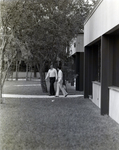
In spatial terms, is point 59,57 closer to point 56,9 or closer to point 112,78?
point 56,9

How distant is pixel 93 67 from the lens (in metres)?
16.9

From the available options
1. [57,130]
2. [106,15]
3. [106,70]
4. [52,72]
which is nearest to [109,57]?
[106,70]

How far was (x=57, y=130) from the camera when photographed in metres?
8.41

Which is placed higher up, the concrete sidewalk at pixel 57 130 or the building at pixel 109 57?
the building at pixel 109 57

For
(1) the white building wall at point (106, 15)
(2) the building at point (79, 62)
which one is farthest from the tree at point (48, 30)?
(1) the white building wall at point (106, 15)

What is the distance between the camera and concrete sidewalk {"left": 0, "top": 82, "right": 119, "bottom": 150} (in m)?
6.79

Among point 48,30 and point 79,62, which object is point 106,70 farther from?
point 79,62

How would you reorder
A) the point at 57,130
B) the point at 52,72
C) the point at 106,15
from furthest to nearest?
the point at 52,72 < the point at 106,15 < the point at 57,130

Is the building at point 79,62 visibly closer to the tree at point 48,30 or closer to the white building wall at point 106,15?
the tree at point 48,30

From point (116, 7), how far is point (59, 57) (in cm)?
1082

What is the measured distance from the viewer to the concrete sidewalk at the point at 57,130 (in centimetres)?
679

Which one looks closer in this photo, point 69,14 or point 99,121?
point 99,121

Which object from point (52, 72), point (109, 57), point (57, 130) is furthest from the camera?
point (52, 72)

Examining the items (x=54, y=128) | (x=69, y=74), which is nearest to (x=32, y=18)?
(x=69, y=74)
